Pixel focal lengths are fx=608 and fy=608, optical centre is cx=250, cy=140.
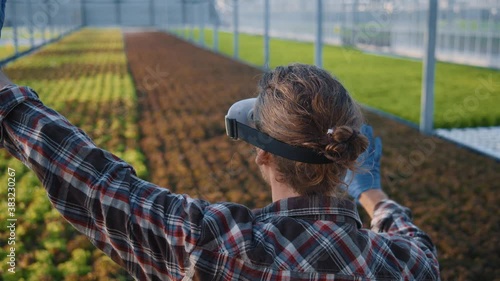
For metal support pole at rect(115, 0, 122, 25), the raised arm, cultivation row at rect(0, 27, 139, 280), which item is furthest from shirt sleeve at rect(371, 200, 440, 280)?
metal support pole at rect(115, 0, 122, 25)

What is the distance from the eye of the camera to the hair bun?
1098mm

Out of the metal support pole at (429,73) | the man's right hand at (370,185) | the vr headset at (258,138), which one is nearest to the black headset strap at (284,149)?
the vr headset at (258,138)

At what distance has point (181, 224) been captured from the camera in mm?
1112

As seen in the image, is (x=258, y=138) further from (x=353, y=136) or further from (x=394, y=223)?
(x=394, y=223)

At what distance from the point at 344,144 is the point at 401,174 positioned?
3917 millimetres

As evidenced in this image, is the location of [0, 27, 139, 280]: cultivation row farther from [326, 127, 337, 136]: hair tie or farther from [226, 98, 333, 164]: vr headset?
[326, 127, 337, 136]: hair tie

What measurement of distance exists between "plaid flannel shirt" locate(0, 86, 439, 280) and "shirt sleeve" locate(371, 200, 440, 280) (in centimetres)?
2

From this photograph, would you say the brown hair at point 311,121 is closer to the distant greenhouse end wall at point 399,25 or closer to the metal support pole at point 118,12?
the distant greenhouse end wall at point 399,25

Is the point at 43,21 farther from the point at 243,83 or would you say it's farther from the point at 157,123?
the point at 157,123

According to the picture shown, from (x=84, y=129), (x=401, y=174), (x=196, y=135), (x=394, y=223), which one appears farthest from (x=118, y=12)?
(x=394, y=223)

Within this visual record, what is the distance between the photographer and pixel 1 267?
291 cm

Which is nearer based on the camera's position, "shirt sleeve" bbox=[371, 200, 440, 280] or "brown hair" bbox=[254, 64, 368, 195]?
"brown hair" bbox=[254, 64, 368, 195]

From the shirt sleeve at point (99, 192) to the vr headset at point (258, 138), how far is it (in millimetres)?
160

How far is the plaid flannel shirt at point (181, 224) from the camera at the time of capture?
3.58ft
